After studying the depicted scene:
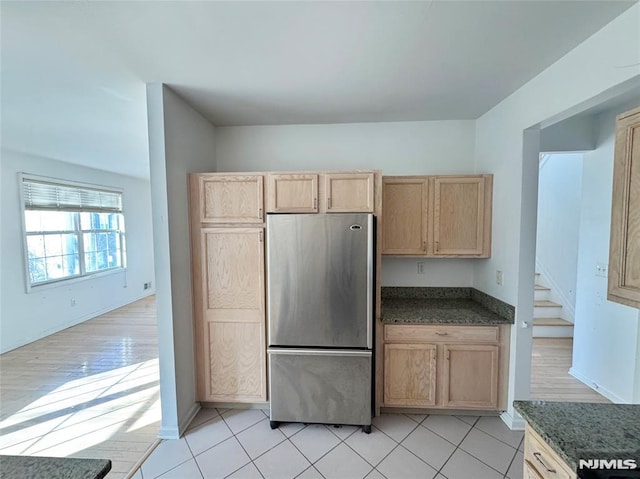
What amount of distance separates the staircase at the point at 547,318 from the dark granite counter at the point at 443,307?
1.66 m

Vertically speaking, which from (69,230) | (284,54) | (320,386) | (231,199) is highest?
(284,54)

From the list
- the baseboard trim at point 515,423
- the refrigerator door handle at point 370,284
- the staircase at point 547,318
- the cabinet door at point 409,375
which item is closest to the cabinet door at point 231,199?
the refrigerator door handle at point 370,284

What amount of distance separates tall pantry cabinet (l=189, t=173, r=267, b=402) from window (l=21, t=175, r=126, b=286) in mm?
3463

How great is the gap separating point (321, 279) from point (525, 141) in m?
1.85

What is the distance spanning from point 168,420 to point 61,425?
987mm

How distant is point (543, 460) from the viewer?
3.40ft

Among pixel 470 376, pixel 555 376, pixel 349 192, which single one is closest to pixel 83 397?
pixel 349 192

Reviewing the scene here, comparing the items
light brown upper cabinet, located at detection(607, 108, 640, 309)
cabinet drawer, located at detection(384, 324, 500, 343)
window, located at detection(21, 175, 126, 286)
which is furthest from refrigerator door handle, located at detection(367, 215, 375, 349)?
window, located at detection(21, 175, 126, 286)

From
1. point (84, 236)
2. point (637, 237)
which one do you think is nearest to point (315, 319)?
point (637, 237)

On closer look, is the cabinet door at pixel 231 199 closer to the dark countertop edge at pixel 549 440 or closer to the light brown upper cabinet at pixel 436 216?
the light brown upper cabinet at pixel 436 216

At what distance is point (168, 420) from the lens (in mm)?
2133

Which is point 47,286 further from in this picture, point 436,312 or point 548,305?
point 548,305

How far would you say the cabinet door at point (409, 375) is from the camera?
7.55 ft

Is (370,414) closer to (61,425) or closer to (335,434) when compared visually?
(335,434)
